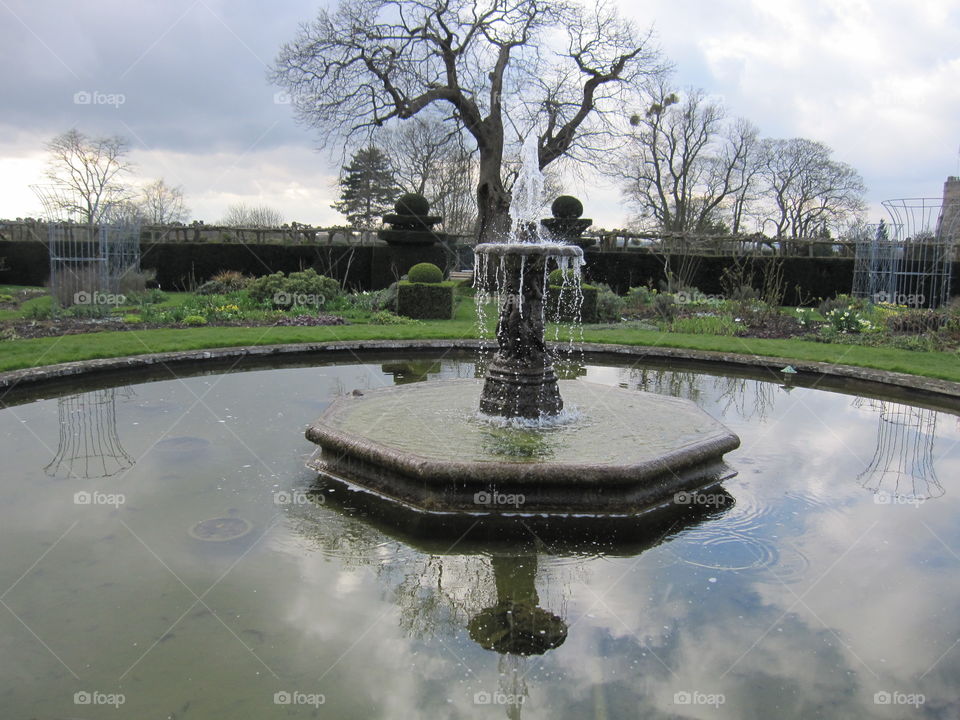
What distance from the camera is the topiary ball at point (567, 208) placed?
78.3 feet

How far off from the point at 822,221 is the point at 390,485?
37589 mm

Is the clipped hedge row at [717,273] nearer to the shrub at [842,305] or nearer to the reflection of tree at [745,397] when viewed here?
the shrub at [842,305]

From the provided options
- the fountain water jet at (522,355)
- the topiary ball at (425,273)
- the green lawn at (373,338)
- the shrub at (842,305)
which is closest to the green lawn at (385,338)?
the green lawn at (373,338)

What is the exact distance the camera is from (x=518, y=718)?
3004 millimetres

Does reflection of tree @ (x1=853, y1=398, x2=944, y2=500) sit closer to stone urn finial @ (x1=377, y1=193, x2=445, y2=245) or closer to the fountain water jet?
the fountain water jet

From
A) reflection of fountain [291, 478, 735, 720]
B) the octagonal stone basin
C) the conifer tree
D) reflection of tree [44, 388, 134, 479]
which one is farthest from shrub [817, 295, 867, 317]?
the conifer tree

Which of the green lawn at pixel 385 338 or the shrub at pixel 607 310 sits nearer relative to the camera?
the green lawn at pixel 385 338

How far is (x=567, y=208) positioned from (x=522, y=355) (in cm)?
1800

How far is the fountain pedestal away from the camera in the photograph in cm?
670

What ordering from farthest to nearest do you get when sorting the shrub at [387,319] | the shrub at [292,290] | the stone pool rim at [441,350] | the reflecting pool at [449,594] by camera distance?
the shrub at [292,290], the shrub at [387,319], the stone pool rim at [441,350], the reflecting pool at [449,594]

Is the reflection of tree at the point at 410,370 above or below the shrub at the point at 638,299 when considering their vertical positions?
below

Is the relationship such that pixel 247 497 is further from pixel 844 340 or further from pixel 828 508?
pixel 844 340

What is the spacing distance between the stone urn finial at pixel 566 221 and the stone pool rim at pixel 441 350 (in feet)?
37.7

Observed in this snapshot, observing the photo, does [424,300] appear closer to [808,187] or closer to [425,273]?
[425,273]
